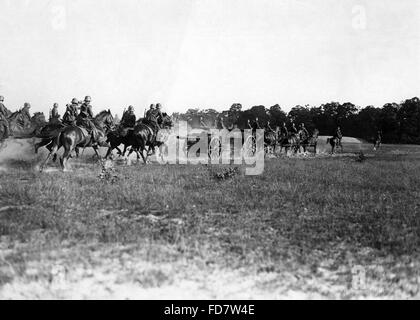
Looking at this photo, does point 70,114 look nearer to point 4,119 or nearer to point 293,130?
point 4,119

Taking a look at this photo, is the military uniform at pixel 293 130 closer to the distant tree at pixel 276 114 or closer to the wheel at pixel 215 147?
the wheel at pixel 215 147

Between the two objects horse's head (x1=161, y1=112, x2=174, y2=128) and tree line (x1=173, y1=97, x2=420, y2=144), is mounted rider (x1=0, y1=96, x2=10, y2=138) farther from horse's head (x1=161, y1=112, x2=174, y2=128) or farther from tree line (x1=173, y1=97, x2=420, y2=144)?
tree line (x1=173, y1=97, x2=420, y2=144)

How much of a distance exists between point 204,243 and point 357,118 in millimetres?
81640

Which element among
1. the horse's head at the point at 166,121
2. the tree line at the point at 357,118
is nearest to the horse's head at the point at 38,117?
the horse's head at the point at 166,121

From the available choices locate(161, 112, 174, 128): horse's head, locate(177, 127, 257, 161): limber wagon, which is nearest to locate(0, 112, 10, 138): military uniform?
locate(161, 112, 174, 128): horse's head

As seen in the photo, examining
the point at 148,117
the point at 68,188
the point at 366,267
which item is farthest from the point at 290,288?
the point at 148,117

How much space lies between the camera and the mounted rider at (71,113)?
1523 cm

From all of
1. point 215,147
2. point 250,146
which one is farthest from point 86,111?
point 250,146

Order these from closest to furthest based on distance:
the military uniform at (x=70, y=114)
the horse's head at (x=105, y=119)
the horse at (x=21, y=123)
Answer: the military uniform at (x=70, y=114)
the horse's head at (x=105, y=119)
the horse at (x=21, y=123)

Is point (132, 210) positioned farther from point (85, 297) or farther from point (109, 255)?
point (85, 297)

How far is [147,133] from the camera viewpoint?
19094 millimetres

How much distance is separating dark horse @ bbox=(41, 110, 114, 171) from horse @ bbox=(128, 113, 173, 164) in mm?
1352

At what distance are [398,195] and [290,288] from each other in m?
6.94

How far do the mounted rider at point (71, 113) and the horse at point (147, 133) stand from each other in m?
→ 3.59
